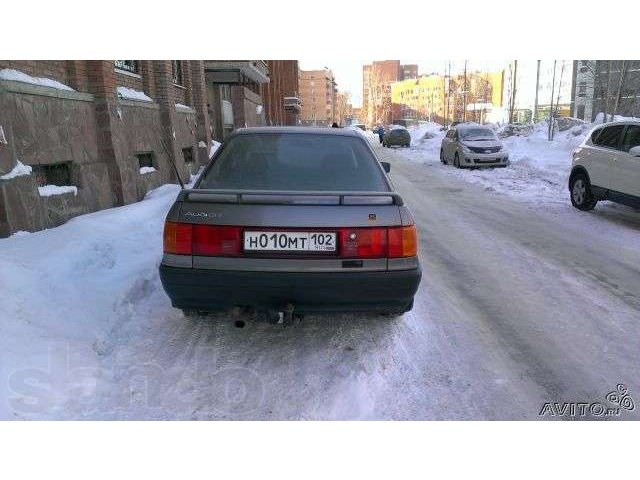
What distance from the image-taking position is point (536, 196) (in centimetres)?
1059

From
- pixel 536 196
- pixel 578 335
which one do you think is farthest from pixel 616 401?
pixel 536 196

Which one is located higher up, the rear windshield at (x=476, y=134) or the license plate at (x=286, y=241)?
the license plate at (x=286, y=241)

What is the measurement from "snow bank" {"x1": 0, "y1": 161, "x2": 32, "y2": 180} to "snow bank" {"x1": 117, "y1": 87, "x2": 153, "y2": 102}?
149 inches

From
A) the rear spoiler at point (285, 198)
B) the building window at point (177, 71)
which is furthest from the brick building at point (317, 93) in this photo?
the rear spoiler at point (285, 198)

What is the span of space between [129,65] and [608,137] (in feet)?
31.3

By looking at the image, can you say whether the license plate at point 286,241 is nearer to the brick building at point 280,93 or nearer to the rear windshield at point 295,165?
the rear windshield at point 295,165

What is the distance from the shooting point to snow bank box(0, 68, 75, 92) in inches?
217

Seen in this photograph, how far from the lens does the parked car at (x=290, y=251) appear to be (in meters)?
3.06

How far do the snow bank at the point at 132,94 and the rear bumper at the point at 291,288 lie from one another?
22.8 ft

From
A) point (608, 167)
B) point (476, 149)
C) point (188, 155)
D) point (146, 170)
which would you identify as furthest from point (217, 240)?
point (476, 149)

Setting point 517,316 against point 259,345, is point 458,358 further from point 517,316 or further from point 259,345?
point 259,345

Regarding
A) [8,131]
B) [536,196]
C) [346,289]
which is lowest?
[536,196]

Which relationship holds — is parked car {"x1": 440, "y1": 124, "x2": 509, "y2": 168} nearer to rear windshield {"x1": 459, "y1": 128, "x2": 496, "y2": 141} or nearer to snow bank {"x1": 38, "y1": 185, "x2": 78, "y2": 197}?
rear windshield {"x1": 459, "y1": 128, "x2": 496, "y2": 141}
